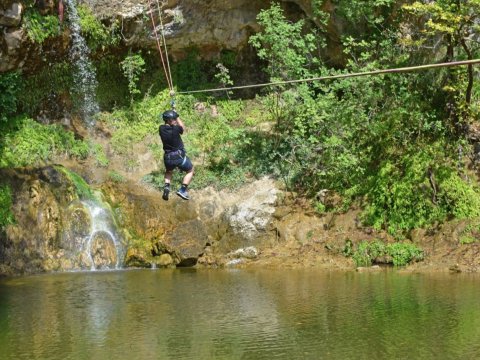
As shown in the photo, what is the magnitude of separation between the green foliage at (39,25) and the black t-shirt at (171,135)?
334 inches

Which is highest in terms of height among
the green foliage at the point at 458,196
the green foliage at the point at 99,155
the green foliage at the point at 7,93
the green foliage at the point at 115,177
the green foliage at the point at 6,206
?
the green foliage at the point at 7,93

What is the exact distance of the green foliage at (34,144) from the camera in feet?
61.8

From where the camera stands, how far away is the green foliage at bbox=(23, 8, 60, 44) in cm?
1856

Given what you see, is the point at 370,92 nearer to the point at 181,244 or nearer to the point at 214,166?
the point at 214,166

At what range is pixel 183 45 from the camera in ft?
70.7

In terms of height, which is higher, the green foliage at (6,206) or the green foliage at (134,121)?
the green foliage at (134,121)

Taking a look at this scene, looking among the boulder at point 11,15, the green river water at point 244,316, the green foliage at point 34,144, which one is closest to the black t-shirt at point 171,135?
the green river water at point 244,316

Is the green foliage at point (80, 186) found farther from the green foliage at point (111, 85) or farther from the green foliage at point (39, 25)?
the green foliage at point (111, 85)

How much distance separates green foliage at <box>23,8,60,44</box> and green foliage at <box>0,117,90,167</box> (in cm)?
254

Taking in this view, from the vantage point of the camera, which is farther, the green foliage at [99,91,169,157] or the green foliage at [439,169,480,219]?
the green foliage at [99,91,169,157]

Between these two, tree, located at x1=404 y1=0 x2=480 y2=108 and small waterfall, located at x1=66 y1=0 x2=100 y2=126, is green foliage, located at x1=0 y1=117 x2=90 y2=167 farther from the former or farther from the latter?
tree, located at x1=404 y1=0 x2=480 y2=108

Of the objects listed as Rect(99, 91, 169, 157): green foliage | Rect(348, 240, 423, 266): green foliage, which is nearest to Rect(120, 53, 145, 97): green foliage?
Rect(99, 91, 169, 157): green foliage

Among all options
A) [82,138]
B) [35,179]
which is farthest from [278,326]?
[82,138]

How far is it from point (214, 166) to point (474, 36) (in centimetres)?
779
